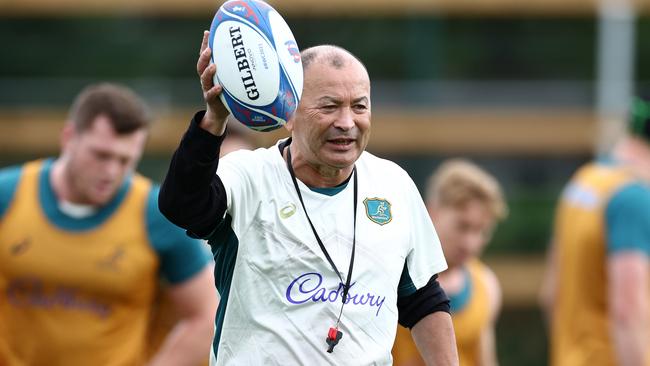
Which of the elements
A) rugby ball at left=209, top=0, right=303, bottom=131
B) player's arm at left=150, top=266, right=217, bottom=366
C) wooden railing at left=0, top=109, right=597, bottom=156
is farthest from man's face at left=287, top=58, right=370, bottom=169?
Result: wooden railing at left=0, top=109, right=597, bottom=156

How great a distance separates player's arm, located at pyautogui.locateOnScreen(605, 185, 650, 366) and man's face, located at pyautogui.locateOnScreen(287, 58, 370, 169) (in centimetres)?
286

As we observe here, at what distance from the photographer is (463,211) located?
7.32 metres

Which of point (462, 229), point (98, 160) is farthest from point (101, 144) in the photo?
point (462, 229)

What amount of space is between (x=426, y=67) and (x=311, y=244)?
97.5 feet

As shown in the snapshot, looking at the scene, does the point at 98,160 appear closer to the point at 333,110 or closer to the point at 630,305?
the point at 333,110

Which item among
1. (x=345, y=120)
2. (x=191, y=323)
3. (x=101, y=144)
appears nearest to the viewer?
(x=345, y=120)

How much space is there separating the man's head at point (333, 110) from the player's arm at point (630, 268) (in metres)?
2.85

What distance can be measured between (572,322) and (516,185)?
26.4 metres

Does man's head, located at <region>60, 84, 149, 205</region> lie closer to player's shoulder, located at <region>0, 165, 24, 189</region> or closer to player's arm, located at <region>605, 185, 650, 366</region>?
player's shoulder, located at <region>0, 165, 24, 189</region>

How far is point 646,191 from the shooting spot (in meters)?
7.12

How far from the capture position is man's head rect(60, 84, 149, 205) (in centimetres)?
674

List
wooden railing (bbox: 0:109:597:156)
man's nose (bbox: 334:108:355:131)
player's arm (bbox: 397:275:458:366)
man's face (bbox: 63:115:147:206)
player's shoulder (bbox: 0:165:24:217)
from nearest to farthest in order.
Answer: man's nose (bbox: 334:108:355:131)
player's arm (bbox: 397:275:458:366)
man's face (bbox: 63:115:147:206)
player's shoulder (bbox: 0:165:24:217)
wooden railing (bbox: 0:109:597:156)

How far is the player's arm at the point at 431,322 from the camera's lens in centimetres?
488

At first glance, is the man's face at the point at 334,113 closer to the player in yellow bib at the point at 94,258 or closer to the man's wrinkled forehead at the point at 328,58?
the man's wrinkled forehead at the point at 328,58
